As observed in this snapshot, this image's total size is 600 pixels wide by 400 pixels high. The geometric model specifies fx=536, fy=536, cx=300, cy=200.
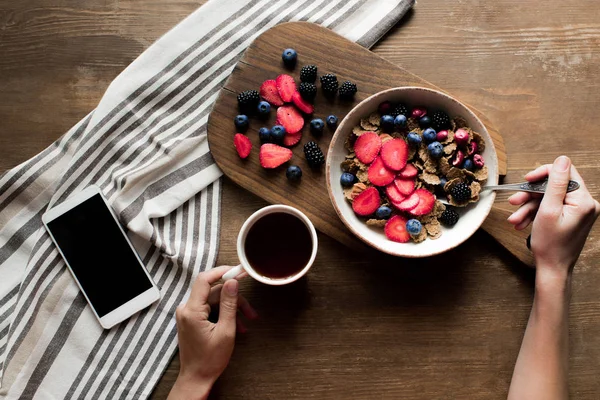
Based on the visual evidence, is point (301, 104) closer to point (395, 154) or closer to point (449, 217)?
point (395, 154)

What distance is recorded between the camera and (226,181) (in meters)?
1.56

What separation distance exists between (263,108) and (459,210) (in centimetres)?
60

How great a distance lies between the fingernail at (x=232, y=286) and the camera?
1.37 m

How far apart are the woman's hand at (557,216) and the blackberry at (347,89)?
1.65 feet

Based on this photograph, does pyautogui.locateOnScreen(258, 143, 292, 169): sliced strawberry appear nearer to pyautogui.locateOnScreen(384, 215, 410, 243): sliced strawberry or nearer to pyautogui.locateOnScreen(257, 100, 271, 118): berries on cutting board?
pyautogui.locateOnScreen(257, 100, 271, 118): berries on cutting board

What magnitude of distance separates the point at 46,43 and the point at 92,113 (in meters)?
A: 0.27

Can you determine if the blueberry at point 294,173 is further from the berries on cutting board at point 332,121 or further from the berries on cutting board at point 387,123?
the berries on cutting board at point 387,123

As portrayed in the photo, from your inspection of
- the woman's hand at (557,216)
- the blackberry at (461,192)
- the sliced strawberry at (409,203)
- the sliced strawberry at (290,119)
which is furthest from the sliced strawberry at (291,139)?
the woman's hand at (557,216)

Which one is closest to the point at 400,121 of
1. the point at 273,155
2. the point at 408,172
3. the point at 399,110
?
the point at 399,110

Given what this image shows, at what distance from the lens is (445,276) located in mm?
1546

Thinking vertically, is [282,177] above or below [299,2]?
below

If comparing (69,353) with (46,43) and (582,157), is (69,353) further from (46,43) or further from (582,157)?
(582,157)

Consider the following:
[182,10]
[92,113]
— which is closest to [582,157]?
[182,10]

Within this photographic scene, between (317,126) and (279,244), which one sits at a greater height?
(317,126)
